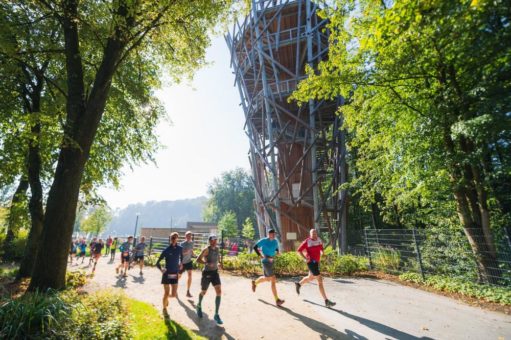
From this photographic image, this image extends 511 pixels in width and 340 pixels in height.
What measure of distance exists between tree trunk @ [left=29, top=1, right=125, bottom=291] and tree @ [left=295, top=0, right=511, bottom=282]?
6.04 meters

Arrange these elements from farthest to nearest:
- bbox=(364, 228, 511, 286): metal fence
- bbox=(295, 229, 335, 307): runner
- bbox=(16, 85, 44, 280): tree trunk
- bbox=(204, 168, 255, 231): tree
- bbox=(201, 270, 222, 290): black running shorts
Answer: bbox=(204, 168, 255, 231): tree < bbox=(16, 85, 44, 280): tree trunk < bbox=(364, 228, 511, 286): metal fence < bbox=(295, 229, 335, 307): runner < bbox=(201, 270, 222, 290): black running shorts

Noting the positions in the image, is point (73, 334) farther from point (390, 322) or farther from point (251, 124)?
point (251, 124)

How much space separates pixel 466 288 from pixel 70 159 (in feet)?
38.8

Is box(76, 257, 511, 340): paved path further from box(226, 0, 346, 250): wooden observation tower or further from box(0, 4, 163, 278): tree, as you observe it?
box(226, 0, 346, 250): wooden observation tower

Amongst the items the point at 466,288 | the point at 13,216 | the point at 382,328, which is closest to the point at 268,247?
the point at 382,328

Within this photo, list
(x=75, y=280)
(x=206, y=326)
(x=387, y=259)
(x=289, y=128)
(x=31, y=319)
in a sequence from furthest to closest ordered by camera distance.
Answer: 1. (x=289, y=128)
2. (x=387, y=259)
3. (x=75, y=280)
4. (x=206, y=326)
5. (x=31, y=319)

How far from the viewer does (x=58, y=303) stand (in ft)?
14.1

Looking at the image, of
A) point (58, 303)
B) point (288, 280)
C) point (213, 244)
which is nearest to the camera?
point (58, 303)

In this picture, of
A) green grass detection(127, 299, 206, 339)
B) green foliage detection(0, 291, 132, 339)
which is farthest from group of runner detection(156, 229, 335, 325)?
green foliage detection(0, 291, 132, 339)

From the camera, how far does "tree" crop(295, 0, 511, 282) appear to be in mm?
5699

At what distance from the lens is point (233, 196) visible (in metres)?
59.6

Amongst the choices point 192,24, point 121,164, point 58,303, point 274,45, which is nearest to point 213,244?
point 58,303

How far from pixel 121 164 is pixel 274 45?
43.8 feet

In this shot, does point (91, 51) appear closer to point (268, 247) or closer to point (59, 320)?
point (59, 320)
